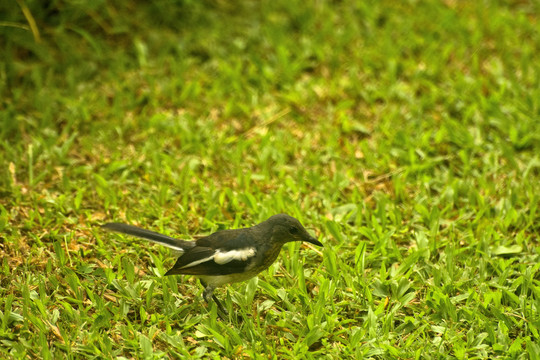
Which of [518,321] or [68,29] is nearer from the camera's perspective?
[518,321]

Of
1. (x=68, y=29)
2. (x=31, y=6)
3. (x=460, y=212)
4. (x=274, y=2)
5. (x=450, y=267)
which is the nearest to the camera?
(x=450, y=267)

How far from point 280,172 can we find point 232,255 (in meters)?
1.82

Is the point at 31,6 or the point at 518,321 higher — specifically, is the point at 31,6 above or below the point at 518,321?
above

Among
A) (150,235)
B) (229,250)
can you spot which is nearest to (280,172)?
(229,250)

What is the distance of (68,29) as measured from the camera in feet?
24.3

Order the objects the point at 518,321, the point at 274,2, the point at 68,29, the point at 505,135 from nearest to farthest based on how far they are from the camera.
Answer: the point at 518,321, the point at 505,135, the point at 68,29, the point at 274,2

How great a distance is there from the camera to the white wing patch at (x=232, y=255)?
13.9 feet

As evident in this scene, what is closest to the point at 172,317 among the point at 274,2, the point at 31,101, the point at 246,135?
the point at 246,135

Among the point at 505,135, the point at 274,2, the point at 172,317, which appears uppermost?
the point at 274,2

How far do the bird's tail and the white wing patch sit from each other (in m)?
0.28

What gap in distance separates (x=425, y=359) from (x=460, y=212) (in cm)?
174

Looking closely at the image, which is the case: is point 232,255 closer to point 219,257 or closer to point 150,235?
point 219,257

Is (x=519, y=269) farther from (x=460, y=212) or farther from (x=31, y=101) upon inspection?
(x=31, y=101)

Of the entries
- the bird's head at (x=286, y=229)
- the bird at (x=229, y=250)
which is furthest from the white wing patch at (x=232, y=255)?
the bird's head at (x=286, y=229)
